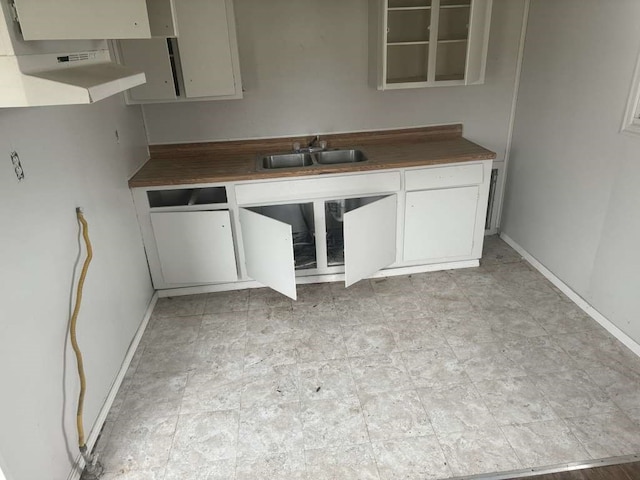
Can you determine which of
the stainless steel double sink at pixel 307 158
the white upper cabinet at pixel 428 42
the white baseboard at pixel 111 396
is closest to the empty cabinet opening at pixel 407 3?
the white upper cabinet at pixel 428 42

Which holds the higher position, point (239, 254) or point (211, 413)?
point (239, 254)

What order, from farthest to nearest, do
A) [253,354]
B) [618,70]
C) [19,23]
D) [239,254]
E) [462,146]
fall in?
[462,146], [239,254], [253,354], [618,70], [19,23]

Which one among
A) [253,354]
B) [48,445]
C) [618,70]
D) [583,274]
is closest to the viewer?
[48,445]

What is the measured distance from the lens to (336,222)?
10.8ft

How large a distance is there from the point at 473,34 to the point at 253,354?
236 centimetres

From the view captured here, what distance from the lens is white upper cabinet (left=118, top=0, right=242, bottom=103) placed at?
2559 mm

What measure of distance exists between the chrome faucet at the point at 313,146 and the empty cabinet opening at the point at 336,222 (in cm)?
39

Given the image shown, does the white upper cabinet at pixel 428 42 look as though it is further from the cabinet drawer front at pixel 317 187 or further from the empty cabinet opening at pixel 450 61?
the cabinet drawer front at pixel 317 187

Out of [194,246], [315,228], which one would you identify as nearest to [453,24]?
[315,228]

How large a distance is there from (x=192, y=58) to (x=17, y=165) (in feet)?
4.78

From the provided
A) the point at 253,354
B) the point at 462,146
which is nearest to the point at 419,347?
the point at 253,354

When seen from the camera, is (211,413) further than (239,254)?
No

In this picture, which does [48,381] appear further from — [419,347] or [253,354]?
[419,347]

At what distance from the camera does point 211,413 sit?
201 cm
